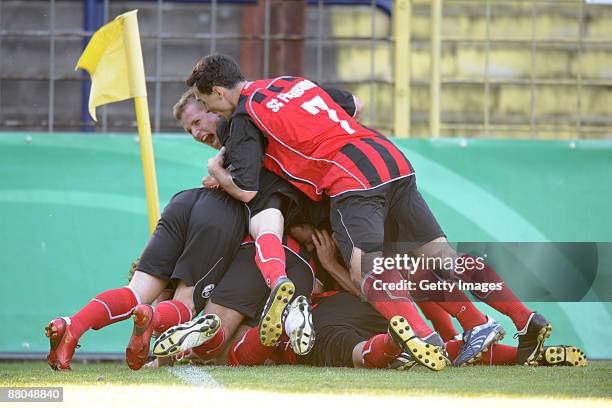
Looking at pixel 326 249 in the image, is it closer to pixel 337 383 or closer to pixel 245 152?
pixel 245 152

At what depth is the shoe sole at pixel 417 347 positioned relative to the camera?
160 inches

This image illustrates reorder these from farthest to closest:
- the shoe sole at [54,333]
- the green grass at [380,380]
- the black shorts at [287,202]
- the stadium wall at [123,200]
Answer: the stadium wall at [123,200]
the black shorts at [287,202]
the shoe sole at [54,333]
the green grass at [380,380]

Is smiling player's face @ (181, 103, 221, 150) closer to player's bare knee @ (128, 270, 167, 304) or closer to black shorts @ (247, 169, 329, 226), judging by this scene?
black shorts @ (247, 169, 329, 226)

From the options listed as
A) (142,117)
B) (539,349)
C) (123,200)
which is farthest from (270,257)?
(123,200)

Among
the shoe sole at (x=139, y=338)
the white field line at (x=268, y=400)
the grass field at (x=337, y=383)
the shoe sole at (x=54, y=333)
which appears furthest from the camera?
the shoe sole at (x=54, y=333)

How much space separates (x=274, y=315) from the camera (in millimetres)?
4270

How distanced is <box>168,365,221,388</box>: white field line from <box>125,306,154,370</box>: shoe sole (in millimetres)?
138

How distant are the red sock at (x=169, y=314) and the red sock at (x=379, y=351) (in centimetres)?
73

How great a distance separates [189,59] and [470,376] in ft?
11.8

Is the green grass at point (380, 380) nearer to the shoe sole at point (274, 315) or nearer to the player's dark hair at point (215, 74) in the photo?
the shoe sole at point (274, 315)

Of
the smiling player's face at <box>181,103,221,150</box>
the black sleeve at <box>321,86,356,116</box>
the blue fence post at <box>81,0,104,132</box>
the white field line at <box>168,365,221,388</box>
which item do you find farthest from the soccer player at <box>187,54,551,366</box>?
the blue fence post at <box>81,0,104,132</box>

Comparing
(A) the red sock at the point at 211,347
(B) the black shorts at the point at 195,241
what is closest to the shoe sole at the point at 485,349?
(A) the red sock at the point at 211,347

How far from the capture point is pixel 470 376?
4098mm

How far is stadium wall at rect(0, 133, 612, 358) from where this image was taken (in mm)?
5742
